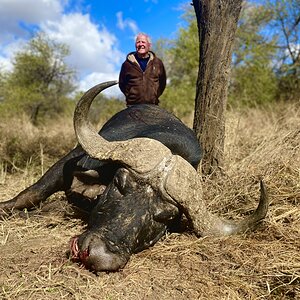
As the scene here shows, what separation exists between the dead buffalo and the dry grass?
124 mm

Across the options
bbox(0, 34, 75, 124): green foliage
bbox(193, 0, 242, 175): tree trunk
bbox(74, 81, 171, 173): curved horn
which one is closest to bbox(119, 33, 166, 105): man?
bbox(193, 0, 242, 175): tree trunk

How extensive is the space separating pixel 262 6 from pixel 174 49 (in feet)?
19.2

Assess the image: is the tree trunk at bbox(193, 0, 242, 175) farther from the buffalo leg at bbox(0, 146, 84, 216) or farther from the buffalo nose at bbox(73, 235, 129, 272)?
the buffalo nose at bbox(73, 235, 129, 272)

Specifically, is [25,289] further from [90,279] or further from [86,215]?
[86,215]

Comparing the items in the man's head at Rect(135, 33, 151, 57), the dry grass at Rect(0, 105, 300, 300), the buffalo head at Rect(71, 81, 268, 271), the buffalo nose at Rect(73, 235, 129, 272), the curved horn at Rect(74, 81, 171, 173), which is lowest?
the dry grass at Rect(0, 105, 300, 300)

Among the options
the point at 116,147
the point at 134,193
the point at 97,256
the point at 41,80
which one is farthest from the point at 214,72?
the point at 41,80

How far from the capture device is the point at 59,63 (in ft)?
85.7

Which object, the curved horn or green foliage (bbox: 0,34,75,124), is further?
green foliage (bbox: 0,34,75,124)

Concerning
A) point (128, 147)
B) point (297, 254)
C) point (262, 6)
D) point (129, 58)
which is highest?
point (262, 6)

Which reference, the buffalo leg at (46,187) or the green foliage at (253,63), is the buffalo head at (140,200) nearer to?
the buffalo leg at (46,187)

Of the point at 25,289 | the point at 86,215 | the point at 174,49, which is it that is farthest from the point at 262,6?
the point at 25,289

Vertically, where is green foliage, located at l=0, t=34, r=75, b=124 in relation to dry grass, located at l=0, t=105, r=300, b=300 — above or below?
above

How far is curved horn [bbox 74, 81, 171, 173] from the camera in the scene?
2.95m

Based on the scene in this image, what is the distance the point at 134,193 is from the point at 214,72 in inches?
85.4
